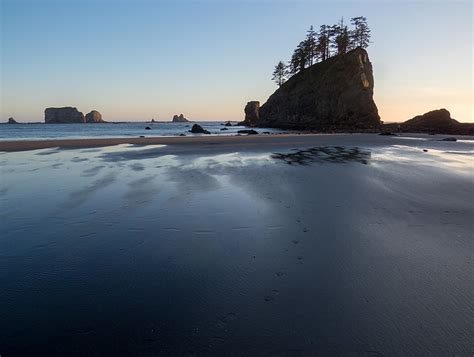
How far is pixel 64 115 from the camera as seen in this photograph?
187m

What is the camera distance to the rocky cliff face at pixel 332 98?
194 ft

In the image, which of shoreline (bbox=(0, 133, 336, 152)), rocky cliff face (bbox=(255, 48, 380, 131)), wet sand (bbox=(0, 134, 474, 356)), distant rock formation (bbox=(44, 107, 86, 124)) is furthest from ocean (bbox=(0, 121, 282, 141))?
distant rock formation (bbox=(44, 107, 86, 124))

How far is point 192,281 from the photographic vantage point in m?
3.38

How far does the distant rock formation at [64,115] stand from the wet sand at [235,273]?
21165 centimetres

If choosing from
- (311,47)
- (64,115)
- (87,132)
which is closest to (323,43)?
(311,47)

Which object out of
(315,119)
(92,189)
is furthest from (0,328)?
(315,119)

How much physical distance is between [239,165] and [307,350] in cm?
1049

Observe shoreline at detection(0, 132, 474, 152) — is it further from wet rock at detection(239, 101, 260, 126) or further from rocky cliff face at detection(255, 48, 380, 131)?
wet rock at detection(239, 101, 260, 126)

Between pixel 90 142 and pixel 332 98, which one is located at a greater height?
pixel 332 98

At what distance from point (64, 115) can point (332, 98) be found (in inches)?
7290

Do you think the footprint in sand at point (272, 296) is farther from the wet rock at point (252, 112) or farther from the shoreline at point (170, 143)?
the wet rock at point (252, 112)

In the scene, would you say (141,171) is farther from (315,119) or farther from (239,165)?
(315,119)

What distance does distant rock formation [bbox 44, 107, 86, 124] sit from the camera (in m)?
187

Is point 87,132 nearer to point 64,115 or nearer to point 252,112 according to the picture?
point 252,112
